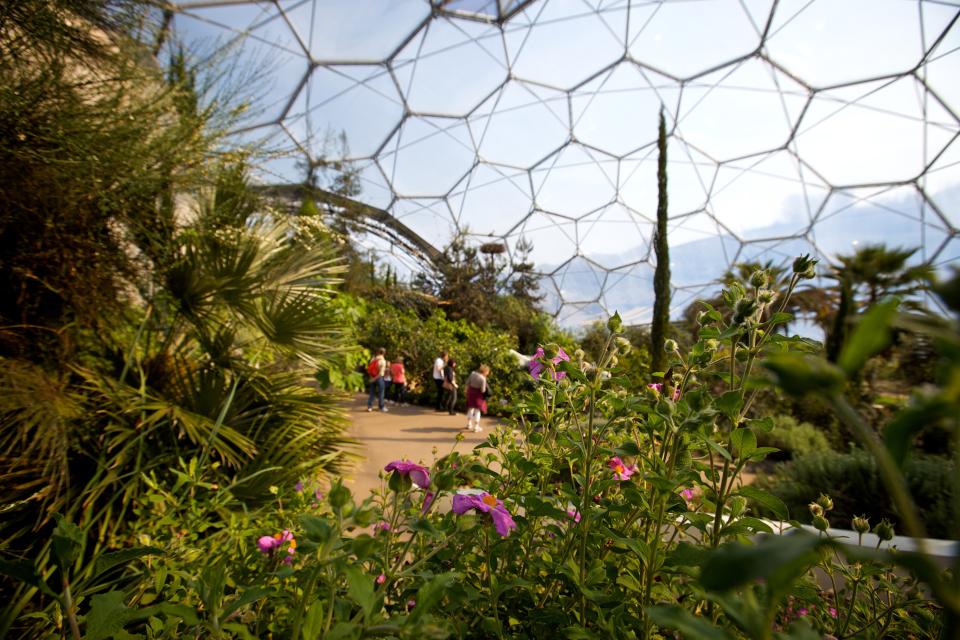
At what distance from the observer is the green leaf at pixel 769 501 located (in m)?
0.83

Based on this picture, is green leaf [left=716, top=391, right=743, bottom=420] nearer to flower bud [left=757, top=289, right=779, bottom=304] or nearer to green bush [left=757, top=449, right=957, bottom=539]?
flower bud [left=757, top=289, right=779, bottom=304]

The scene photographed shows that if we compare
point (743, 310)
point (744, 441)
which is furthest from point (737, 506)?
point (743, 310)

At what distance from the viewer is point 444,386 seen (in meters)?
12.1

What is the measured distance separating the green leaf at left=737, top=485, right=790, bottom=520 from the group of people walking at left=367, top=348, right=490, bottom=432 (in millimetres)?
7750

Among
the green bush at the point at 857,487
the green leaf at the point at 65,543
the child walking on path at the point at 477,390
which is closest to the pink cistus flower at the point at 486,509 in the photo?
the green leaf at the point at 65,543

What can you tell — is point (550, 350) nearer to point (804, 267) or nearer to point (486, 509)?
point (486, 509)

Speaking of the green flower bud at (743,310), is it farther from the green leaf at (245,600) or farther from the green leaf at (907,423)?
the green leaf at (245,600)

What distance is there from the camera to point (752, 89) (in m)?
20.1

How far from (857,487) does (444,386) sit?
9.07m

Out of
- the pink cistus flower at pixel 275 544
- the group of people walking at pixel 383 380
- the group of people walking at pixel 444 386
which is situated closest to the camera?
the pink cistus flower at pixel 275 544

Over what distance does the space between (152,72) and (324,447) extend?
9.78ft

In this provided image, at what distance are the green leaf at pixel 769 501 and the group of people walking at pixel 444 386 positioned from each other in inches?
305

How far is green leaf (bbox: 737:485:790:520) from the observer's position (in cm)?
→ 83

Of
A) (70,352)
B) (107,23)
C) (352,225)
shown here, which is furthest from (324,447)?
(352,225)
